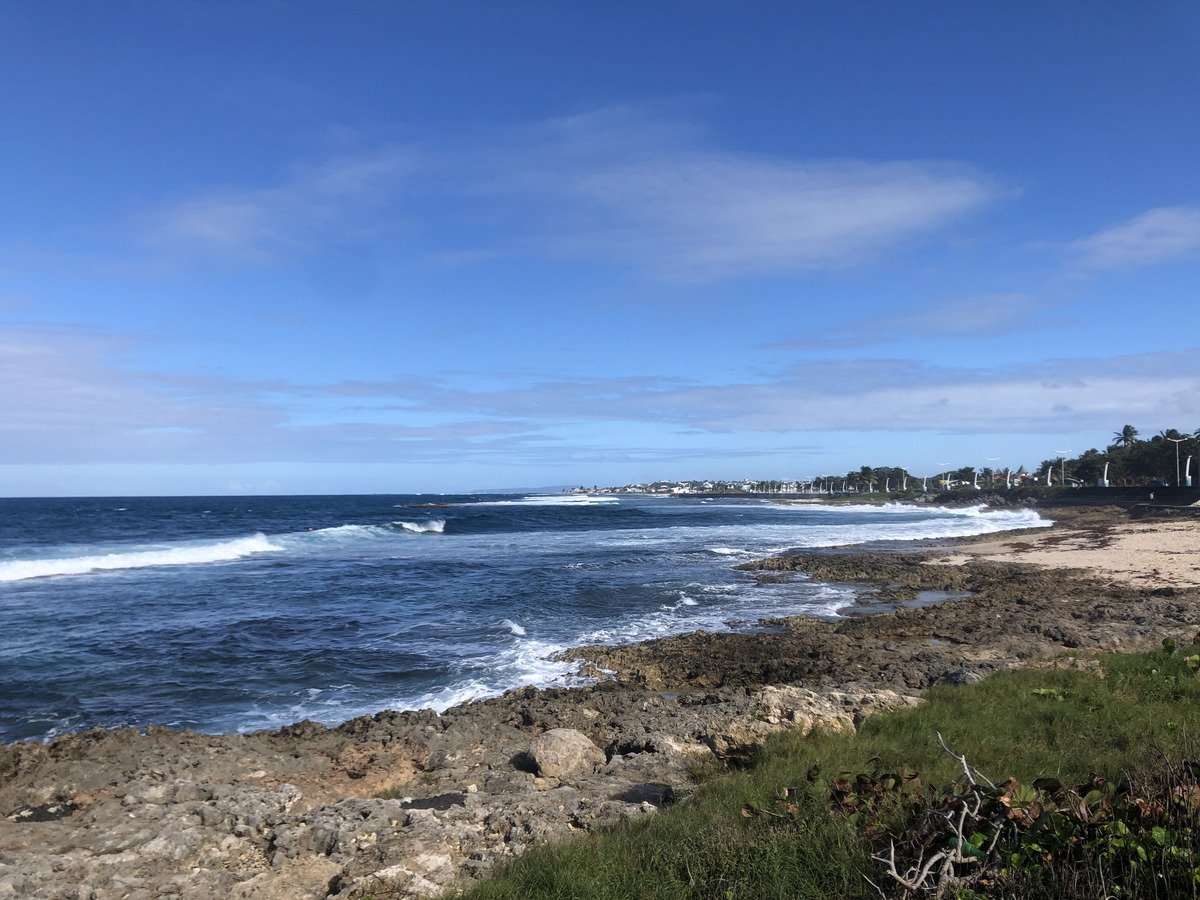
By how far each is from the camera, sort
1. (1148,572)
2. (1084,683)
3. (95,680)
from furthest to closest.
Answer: (1148,572)
(95,680)
(1084,683)

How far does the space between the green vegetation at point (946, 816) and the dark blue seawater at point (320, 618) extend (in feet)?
23.6

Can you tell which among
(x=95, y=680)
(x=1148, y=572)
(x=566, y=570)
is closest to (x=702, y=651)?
(x=95, y=680)

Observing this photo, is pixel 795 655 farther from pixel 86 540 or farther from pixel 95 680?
pixel 86 540

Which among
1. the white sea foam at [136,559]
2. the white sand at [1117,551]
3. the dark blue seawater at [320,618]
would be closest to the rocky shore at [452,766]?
the dark blue seawater at [320,618]

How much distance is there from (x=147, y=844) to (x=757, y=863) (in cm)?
530

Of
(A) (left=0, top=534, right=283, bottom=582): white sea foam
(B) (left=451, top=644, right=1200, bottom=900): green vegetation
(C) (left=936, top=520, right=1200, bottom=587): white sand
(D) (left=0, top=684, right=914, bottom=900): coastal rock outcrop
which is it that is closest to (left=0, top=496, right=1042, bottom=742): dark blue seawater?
(A) (left=0, top=534, right=283, bottom=582): white sea foam

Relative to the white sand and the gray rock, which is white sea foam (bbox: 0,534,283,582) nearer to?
the gray rock

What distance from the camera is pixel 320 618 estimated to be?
1930cm

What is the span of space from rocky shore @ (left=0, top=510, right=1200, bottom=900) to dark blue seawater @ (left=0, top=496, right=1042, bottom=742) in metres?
2.24

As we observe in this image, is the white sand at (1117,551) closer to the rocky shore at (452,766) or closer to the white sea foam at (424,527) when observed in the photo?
the rocky shore at (452,766)

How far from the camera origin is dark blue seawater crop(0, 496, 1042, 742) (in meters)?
12.2

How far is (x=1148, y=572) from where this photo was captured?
2259 cm

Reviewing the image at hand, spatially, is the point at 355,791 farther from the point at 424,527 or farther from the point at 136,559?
the point at 424,527

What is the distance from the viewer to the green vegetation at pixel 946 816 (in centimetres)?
354
